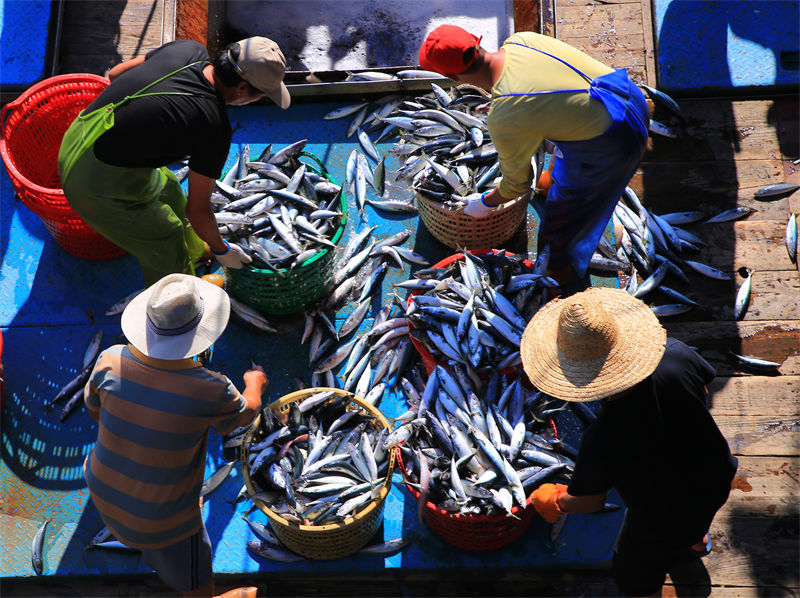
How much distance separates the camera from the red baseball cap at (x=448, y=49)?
3.38 meters

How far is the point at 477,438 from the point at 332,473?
29.4 inches

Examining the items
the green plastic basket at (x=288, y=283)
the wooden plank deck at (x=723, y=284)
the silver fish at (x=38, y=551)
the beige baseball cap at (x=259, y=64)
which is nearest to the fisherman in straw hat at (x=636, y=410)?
the wooden plank deck at (x=723, y=284)

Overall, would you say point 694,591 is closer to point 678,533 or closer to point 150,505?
point 678,533

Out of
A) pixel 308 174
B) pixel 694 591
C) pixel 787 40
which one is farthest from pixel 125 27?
pixel 694 591

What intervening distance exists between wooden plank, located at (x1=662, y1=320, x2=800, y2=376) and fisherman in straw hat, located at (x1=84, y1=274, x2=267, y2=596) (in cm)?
281

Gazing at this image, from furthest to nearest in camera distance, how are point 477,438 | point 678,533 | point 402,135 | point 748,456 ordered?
1. point 402,135
2. point 748,456
3. point 477,438
4. point 678,533

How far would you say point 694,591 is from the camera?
148 inches

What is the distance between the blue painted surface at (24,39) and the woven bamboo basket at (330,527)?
3.58m

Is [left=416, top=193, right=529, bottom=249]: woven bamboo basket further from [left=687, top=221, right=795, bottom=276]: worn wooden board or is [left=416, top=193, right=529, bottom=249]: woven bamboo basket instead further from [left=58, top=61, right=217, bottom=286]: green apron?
[left=58, top=61, right=217, bottom=286]: green apron

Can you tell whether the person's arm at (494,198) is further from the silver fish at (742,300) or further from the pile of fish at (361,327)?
the silver fish at (742,300)

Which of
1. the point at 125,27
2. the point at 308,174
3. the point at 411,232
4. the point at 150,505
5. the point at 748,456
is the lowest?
the point at 748,456

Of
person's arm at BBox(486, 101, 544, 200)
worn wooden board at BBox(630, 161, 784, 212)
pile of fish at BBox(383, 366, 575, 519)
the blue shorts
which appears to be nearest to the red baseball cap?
person's arm at BBox(486, 101, 544, 200)

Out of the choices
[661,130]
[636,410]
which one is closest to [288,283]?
[636,410]

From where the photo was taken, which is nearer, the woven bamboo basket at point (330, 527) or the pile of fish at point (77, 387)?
the woven bamboo basket at point (330, 527)
